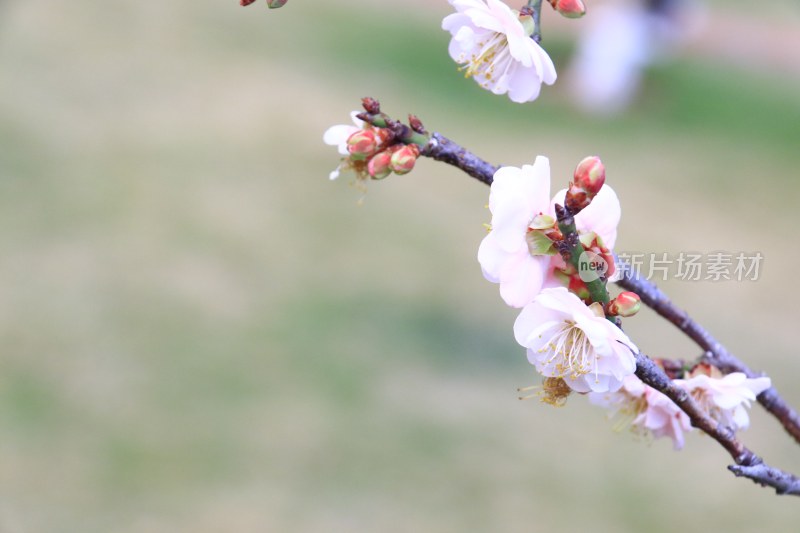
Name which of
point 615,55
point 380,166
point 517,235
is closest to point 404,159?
point 380,166

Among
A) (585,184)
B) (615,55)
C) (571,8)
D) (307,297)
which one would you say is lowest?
(585,184)

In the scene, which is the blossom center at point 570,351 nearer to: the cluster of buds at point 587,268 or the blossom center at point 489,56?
the cluster of buds at point 587,268

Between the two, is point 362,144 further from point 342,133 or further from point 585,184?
point 585,184

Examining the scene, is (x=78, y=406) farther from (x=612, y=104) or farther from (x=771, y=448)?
(x=612, y=104)

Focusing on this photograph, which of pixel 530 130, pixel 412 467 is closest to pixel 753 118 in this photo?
pixel 530 130

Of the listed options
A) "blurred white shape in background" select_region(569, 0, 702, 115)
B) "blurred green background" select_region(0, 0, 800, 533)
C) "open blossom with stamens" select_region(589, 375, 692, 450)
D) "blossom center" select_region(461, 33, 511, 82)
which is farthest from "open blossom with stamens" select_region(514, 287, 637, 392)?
"blurred white shape in background" select_region(569, 0, 702, 115)

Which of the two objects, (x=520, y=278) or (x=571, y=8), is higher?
(x=571, y=8)

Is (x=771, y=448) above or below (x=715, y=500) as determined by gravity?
above
